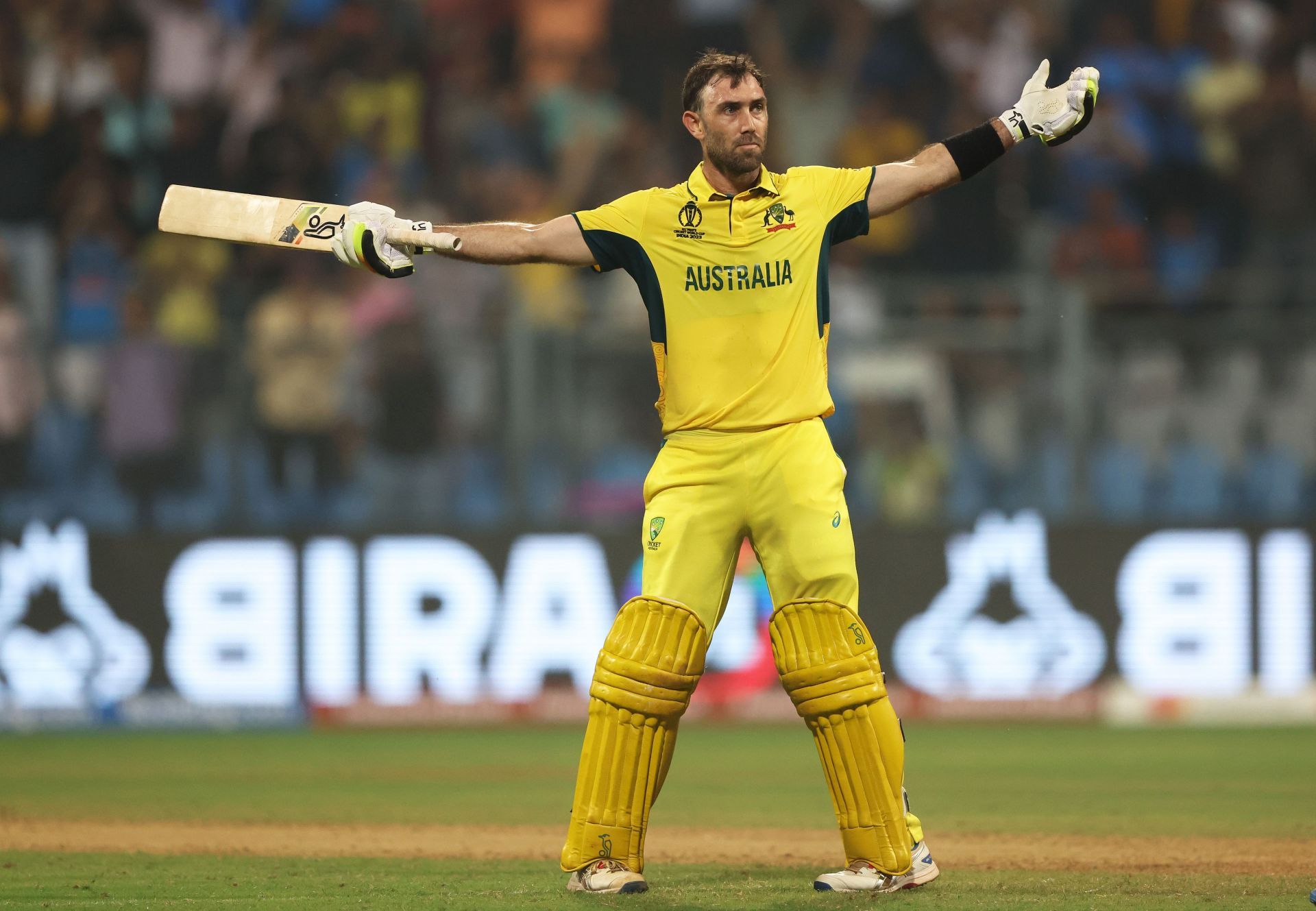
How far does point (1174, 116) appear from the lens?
13.8 meters

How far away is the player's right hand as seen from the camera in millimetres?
5883

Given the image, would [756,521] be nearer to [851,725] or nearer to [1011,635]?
[851,725]

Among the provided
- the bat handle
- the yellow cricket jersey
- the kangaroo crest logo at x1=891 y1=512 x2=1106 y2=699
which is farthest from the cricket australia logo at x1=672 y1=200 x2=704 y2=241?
the kangaroo crest logo at x1=891 y1=512 x2=1106 y2=699

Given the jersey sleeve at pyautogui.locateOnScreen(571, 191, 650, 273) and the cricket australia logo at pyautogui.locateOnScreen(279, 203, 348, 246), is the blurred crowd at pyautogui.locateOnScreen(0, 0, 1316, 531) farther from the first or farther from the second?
the jersey sleeve at pyautogui.locateOnScreen(571, 191, 650, 273)

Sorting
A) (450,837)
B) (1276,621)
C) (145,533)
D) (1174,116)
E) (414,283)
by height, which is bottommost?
(450,837)

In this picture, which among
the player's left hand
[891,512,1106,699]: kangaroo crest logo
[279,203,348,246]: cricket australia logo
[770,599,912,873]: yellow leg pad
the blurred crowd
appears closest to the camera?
[770,599,912,873]: yellow leg pad

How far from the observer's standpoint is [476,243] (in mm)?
5832

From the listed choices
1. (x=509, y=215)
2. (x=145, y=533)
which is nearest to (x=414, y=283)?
(x=509, y=215)

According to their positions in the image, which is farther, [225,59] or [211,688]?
[225,59]

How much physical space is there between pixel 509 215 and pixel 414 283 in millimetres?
1492

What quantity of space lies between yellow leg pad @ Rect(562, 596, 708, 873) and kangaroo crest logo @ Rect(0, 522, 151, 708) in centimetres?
719

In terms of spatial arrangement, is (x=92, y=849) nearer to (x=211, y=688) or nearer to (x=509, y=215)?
(x=211, y=688)

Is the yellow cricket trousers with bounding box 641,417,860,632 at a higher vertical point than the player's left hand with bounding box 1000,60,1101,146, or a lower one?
lower

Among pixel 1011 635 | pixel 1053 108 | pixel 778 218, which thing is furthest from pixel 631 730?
pixel 1011 635
